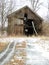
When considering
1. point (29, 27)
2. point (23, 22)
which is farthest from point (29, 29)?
point (23, 22)

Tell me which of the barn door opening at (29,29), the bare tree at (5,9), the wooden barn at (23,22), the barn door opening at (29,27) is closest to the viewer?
the barn door opening at (29,29)

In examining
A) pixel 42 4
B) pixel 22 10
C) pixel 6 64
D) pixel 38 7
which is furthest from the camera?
pixel 42 4

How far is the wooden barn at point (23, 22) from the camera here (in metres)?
52.1

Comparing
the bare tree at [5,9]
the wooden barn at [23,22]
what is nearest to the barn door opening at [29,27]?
the wooden barn at [23,22]

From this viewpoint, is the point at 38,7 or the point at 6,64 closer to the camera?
the point at 6,64

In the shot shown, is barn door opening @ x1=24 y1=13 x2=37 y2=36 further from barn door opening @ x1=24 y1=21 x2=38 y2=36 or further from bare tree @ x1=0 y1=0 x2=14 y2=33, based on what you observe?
bare tree @ x1=0 y1=0 x2=14 y2=33

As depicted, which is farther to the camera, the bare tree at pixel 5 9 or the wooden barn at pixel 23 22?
the bare tree at pixel 5 9

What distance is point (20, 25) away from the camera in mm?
52812

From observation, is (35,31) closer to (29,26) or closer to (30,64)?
(29,26)

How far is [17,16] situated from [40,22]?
4.68 meters

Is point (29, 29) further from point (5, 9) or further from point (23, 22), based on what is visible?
point (5, 9)

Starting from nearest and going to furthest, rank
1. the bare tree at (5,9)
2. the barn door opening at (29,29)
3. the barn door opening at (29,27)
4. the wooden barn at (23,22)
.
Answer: the barn door opening at (29,29), the barn door opening at (29,27), the wooden barn at (23,22), the bare tree at (5,9)

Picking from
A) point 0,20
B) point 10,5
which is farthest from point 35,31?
point 10,5

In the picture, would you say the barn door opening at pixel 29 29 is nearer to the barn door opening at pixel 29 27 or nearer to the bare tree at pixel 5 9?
the barn door opening at pixel 29 27
